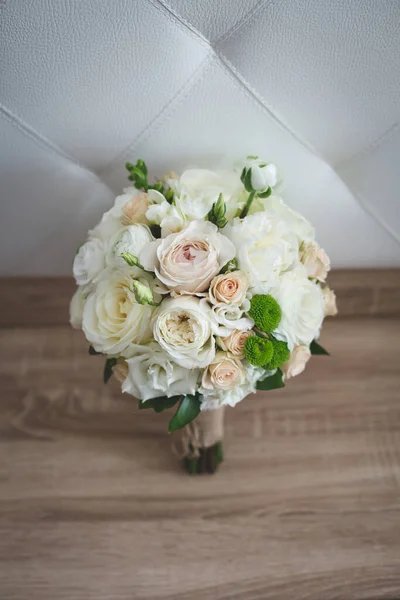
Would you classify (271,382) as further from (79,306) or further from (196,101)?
(196,101)

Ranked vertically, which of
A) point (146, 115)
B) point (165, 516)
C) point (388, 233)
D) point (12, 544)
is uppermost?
point (388, 233)

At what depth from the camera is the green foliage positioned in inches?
24.5

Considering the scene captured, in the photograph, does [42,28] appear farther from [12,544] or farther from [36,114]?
[12,544]

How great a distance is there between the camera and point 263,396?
3.28 ft

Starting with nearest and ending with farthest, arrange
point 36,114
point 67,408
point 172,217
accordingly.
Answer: point 172,217 → point 36,114 → point 67,408

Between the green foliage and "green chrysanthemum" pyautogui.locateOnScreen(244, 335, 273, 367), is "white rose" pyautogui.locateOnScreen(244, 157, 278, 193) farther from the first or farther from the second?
"green chrysanthemum" pyautogui.locateOnScreen(244, 335, 273, 367)

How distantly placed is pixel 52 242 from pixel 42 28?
380mm

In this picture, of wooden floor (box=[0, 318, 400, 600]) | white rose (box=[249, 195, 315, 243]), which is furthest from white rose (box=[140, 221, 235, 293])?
wooden floor (box=[0, 318, 400, 600])

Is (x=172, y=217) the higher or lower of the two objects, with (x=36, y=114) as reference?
higher

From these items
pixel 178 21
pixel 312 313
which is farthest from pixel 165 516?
pixel 178 21

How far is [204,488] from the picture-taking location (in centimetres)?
90

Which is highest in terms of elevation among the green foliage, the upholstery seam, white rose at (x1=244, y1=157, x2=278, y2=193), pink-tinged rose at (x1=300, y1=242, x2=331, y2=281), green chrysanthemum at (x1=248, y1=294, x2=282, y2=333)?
the upholstery seam

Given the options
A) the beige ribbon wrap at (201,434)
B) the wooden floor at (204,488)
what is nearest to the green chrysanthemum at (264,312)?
the beige ribbon wrap at (201,434)

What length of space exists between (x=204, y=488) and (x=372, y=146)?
63cm
